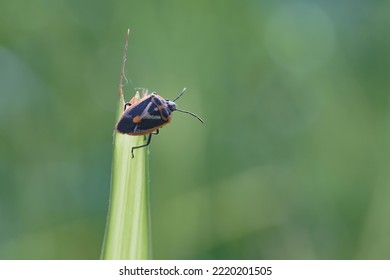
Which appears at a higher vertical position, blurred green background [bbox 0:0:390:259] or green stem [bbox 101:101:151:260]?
blurred green background [bbox 0:0:390:259]

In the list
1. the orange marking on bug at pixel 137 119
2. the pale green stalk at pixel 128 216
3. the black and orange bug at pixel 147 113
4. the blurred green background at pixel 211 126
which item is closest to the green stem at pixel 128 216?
the pale green stalk at pixel 128 216

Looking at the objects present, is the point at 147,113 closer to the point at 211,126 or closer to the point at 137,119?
the point at 137,119

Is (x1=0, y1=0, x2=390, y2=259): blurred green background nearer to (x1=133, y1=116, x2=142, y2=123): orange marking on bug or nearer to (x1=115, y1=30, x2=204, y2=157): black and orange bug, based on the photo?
(x1=115, y1=30, x2=204, y2=157): black and orange bug

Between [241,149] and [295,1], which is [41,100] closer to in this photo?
[241,149]

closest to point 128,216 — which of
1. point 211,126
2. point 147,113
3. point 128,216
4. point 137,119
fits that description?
point 128,216

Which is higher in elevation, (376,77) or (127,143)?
(376,77)

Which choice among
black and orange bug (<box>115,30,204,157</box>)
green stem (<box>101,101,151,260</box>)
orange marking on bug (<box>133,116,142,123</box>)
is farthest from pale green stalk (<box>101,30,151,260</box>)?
orange marking on bug (<box>133,116,142,123</box>)

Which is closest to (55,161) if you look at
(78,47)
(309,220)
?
(78,47)

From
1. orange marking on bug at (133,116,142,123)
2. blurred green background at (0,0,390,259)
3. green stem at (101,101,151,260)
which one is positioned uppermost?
blurred green background at (0,0,390,259)

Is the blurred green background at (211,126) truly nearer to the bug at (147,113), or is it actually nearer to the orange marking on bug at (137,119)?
the bug at (147,113)
